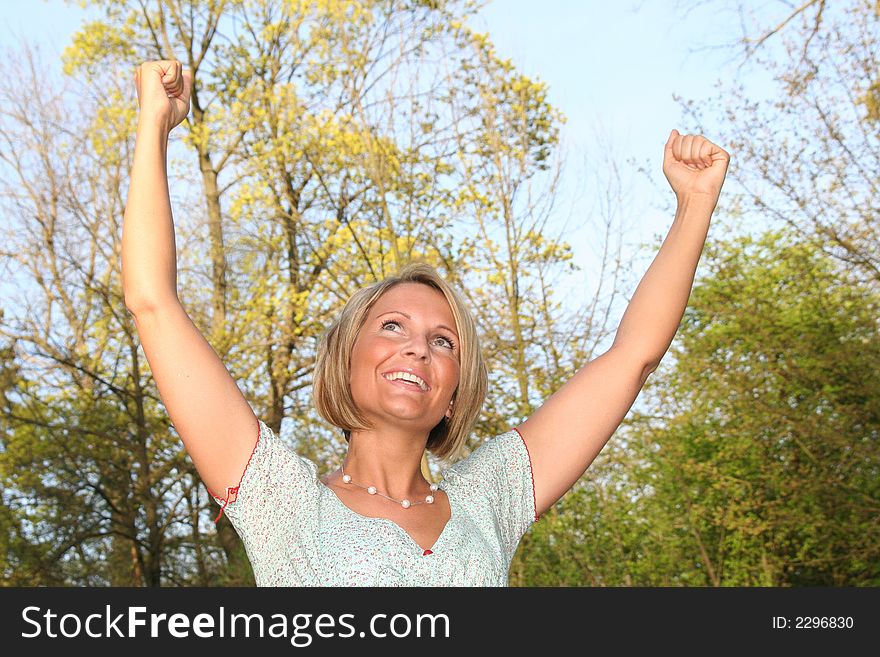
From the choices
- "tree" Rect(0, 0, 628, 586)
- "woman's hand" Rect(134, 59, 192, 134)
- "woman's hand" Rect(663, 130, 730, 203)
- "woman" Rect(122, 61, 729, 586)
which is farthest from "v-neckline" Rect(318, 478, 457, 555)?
"tree" Rect(0, 0, 628, 586)

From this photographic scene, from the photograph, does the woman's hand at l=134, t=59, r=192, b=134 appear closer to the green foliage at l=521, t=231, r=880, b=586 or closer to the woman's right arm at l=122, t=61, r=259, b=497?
the woman's right arm at l=122, t=61, r=259, b=497

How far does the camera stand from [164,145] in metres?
1.34

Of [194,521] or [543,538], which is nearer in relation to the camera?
[543,538]

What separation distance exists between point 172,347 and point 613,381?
67cm

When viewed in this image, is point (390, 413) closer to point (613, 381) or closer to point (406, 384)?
point (406, 384)

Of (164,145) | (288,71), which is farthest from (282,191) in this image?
(164,145)

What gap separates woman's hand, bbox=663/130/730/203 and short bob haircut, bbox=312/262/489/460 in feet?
1.44

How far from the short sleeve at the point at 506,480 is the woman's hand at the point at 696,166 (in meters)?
0.51

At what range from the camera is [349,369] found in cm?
152

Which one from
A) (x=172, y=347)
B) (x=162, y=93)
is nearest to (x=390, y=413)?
(x=172, y=347)
